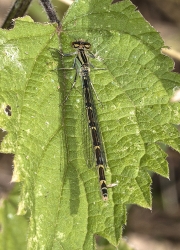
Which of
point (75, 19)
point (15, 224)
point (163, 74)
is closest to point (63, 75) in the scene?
point (75, 19)

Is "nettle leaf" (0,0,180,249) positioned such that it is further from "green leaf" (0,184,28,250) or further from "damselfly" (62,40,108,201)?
"green leaf" (0,184,28,250)

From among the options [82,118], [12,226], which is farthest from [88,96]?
[12,226]

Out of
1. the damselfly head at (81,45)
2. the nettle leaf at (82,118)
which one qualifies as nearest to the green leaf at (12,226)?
the nettle leaf at (82,118)

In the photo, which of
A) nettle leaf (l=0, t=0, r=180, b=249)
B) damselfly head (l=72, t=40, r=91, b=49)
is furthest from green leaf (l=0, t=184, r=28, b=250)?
damselfly head (l=72, t=40, r=91, b=49)

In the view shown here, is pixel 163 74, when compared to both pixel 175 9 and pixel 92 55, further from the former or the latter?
pixel 175 9

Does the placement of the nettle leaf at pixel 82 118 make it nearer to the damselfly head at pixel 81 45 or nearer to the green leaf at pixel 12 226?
the damselfly head at pixel 81 45

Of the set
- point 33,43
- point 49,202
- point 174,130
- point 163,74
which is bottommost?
point 49,202
